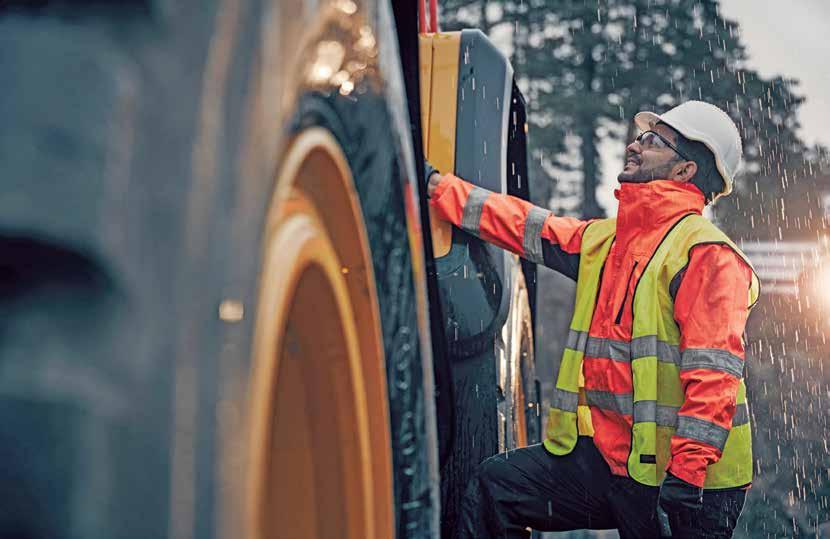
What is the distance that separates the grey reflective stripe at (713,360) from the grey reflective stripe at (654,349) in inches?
3.8

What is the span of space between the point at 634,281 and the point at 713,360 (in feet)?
1.21

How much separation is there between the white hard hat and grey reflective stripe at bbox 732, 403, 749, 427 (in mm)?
875

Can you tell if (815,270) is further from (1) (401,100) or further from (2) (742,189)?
(1) (401,100)

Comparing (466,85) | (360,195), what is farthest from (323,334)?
(466,85)

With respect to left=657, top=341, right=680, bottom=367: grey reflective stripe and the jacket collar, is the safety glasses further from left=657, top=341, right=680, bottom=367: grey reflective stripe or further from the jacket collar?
left=657, top=341, right=680, bottom=367: grey reflective stripe

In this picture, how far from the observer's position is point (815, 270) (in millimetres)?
13766

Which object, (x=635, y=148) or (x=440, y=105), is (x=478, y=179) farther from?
(x=635, y=148)

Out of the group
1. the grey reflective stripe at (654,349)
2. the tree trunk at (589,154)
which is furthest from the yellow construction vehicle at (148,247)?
the tree trunk at (589,154)

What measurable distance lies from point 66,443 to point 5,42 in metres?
0.23

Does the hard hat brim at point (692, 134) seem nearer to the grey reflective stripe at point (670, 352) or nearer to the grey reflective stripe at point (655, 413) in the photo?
the grey reflective stripe at point (670, 352)

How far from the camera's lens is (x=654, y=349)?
10.2ft

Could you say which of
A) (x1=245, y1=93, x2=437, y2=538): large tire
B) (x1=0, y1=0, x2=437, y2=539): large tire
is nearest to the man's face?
(x1=245, y1=93, x2=437, y2=538): large tire

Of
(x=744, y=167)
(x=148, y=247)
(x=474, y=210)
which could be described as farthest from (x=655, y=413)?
(x=744, y=167)

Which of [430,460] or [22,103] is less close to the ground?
[22,103]
